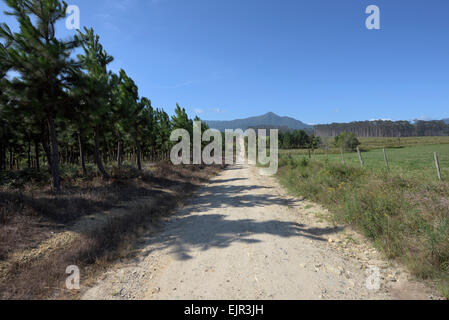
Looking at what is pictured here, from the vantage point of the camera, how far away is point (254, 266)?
13.2 ft

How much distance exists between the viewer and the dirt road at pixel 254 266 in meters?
3.30

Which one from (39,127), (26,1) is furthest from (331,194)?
(39,127)

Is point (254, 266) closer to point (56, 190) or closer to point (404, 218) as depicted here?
point (404, 218)

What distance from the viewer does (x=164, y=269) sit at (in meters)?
4.06

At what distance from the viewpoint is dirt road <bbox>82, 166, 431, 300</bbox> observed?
3305 mm
